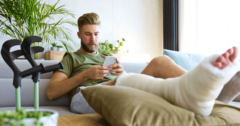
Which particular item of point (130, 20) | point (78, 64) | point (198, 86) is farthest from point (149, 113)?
point (130, 20)

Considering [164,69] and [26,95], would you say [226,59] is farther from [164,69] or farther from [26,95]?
[26,95]

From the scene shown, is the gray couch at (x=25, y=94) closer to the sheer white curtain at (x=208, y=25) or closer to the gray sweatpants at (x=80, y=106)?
the gray sweatpants at (x=80, y=106)

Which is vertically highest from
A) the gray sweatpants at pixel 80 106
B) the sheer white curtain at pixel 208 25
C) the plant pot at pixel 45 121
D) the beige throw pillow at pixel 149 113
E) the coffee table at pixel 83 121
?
the sheer white curtain at pixel 208 25

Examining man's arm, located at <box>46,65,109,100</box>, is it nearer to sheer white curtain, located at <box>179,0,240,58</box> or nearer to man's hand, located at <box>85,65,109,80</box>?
man's hand, located at <box>85,65,109,80</box>

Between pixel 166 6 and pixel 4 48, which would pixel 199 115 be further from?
pixel 166 6

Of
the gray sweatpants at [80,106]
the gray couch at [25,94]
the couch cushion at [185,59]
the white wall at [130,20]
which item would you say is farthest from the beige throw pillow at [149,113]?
the white wall at [130,20]

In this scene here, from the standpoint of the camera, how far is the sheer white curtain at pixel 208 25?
351 cm

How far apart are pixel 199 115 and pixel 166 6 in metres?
4.48

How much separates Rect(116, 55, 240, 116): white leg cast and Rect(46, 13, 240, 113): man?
38 cm

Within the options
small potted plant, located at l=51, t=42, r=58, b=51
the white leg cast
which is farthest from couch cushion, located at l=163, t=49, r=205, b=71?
small potted plant, located at l=51, t=42, r=58, b=51

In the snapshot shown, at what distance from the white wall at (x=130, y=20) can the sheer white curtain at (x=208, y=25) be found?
68 centimetres

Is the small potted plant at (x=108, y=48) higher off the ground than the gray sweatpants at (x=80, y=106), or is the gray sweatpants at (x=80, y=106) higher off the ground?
the small potted plant at (x=108, y=48)

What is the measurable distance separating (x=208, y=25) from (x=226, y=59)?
375cm

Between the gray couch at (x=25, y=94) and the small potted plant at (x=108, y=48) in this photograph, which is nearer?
the gray couch at (x=25, y=94)
